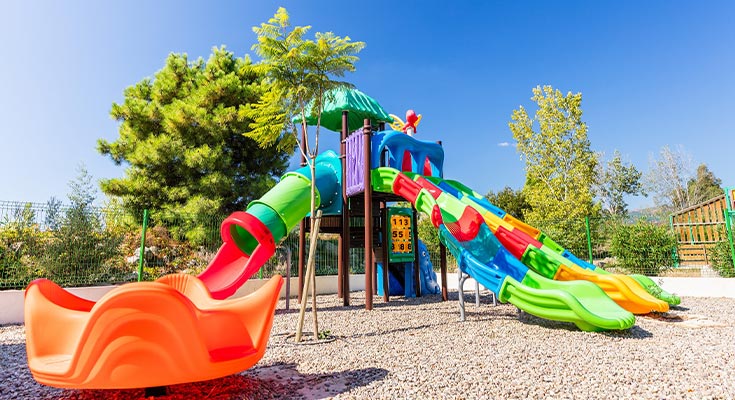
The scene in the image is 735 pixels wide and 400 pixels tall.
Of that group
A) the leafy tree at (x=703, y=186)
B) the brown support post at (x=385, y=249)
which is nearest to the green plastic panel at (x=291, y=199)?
the brown support post at (x=385, y=249)

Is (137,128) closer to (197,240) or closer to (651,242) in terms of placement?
(197,240)

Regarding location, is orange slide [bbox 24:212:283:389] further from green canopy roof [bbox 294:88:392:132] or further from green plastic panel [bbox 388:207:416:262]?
green canopy roof [bbox 294:88:392:132]

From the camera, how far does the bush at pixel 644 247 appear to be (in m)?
11.4

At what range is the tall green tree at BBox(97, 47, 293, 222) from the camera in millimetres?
15484

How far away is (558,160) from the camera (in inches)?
897

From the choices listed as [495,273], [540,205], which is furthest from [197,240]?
[540,205]

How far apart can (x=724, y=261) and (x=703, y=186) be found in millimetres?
46421

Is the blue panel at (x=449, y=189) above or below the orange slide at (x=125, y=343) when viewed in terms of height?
above

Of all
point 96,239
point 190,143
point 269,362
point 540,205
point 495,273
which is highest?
point 190,143

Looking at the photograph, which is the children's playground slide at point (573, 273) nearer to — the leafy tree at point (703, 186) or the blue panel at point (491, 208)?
the blue panel at point (491, 208)

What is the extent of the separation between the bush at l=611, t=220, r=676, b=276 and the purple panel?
8544 millimetres

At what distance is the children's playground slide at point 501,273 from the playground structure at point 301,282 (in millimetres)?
20

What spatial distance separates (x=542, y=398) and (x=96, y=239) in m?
10.0

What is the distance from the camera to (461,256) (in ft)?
23.0
